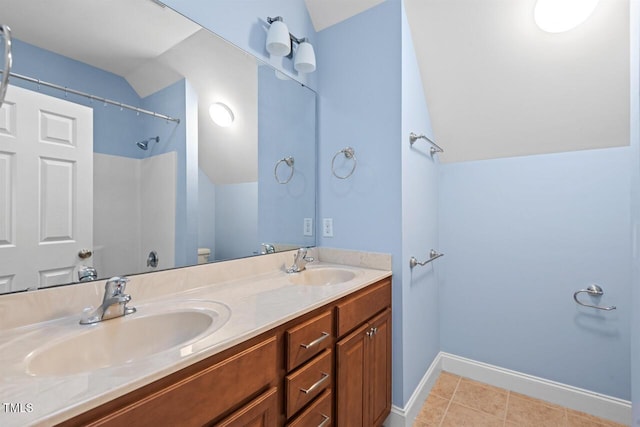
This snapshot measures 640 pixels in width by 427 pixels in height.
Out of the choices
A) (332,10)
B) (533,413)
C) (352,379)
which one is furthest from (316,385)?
(332,10)

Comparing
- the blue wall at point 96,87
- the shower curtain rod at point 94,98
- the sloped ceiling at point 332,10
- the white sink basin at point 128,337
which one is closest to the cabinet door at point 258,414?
the white sink basin at point 128,337

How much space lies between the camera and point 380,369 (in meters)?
1.44

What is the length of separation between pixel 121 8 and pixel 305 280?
4.57 feet

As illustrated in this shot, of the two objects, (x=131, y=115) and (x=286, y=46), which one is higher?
(x=286, y=46)

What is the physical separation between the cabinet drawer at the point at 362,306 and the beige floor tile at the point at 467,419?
0.79 metres

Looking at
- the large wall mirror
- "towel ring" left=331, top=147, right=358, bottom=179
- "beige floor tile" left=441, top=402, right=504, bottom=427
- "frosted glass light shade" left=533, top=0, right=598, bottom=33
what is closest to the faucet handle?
the large wall mirror

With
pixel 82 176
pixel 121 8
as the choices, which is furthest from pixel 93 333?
pixel 121 8

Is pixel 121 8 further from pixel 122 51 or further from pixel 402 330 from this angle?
pixel 402 330

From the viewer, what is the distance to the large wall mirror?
83cm

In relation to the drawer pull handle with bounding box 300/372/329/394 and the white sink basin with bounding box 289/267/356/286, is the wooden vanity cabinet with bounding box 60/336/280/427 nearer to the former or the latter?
the drawer pull handle with bounding box 300/372/329/394

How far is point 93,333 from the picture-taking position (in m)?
0.79

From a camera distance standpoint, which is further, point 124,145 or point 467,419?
point 467,419

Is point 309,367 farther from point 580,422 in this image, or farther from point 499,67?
point 499,67

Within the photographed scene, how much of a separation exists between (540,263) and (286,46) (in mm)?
2046
